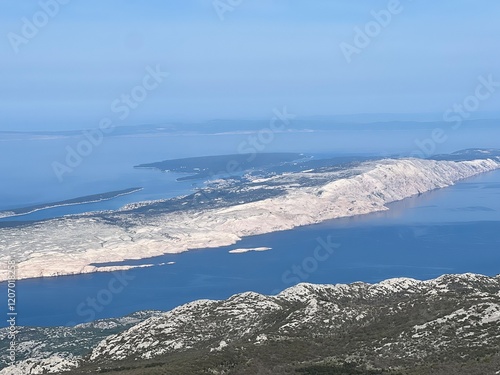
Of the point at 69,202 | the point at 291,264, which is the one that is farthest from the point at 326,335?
the point at 69,202

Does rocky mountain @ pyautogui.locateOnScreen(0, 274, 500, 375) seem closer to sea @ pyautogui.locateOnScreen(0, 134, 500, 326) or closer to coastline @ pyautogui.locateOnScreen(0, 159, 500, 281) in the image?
sea @ pyautogui.locateOnScreen(0, 134, 500, 326)

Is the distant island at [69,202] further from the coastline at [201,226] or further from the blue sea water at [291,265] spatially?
the blue sea water at [291,265]

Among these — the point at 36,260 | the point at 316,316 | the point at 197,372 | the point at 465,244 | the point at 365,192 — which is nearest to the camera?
the point at 197,372

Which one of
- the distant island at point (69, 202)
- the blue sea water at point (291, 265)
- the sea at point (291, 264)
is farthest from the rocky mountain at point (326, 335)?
the distant island at point (69, 202)

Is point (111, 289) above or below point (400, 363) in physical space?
below

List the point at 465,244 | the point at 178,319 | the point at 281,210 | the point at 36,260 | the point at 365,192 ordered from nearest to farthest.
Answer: the point at 178,319 < the point at 36,260 < the point at 465,244 < the point at 281,210 < the point at 365,192

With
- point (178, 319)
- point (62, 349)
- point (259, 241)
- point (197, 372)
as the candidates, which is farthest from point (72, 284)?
point (197, 372)

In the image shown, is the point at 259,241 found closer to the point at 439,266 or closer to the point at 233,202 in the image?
the point at 233,202
